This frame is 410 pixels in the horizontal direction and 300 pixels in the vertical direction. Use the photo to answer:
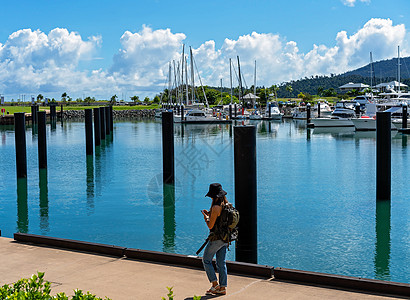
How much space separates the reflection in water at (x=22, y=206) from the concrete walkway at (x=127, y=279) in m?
8.97

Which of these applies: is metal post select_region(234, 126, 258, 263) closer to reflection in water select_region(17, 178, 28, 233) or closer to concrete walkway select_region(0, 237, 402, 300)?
concrete walkway select_region(0, 237, 402, 300)

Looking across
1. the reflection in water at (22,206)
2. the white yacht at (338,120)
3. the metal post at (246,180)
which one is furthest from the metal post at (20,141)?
the white yacht at (338,120)

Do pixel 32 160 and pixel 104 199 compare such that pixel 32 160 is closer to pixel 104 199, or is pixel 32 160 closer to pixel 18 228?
pixel 104 199

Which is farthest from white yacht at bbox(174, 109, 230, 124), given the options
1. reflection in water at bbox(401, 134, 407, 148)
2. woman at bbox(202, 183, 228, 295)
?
woman at bbox(202, 183, 228, 295)

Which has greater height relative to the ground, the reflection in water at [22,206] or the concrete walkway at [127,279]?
the concrete walkway at [127,279]

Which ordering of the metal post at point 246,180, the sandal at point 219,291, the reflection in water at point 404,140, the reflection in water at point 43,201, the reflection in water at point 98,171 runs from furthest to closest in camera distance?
1. the reflection in water at point 404,140
2. the reflection in water at point 98,171
3. the reflection in water at point 43,201
4. the metal post at point 246,180
5. the sandal at point 219,291

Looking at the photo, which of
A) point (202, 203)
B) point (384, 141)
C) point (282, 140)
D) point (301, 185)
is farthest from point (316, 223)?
point (282, 140)

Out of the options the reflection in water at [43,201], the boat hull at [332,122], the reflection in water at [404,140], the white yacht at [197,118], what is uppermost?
the white yacht at [197,118]

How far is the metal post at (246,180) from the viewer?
1113cm

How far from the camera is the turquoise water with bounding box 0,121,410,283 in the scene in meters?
15.7

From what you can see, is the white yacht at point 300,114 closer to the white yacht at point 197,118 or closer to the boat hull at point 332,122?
the white yacht at point 197,118

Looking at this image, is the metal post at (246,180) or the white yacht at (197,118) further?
the white yacht at (197,118)

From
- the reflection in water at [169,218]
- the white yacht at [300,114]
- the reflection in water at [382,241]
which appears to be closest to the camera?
the reflection in water at [382,241]

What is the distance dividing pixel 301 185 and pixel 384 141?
8.54 m
